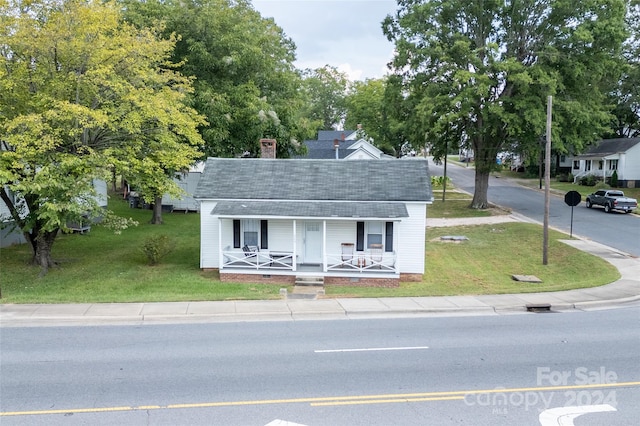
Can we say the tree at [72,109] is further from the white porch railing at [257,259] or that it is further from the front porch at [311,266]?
the front porch at [311,266]

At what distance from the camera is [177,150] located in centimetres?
A: 2058

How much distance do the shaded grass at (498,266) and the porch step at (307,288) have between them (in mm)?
538

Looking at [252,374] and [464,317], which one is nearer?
[252,374]

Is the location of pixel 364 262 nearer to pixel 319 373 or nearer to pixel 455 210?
pixel 319 373

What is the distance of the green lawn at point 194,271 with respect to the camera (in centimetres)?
1675

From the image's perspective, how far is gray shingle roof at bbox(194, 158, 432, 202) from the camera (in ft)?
67.5

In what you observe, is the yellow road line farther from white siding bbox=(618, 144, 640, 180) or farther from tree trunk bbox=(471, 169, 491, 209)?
white siding bbox=(618, 144, 640, 180)

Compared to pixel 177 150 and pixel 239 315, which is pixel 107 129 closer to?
pixel 177 150

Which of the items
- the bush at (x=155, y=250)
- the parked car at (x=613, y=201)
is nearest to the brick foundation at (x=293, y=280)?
the bush at (x=155, y=250)

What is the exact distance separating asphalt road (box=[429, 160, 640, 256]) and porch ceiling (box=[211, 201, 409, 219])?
1379 cm

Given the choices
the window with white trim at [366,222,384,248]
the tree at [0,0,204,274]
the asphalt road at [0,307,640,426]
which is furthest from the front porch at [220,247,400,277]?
the asphalt road at [0,307,640,426]

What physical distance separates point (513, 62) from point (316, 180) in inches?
736

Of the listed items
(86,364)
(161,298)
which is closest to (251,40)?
(161,298)

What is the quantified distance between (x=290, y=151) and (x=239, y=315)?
19.6 metres
